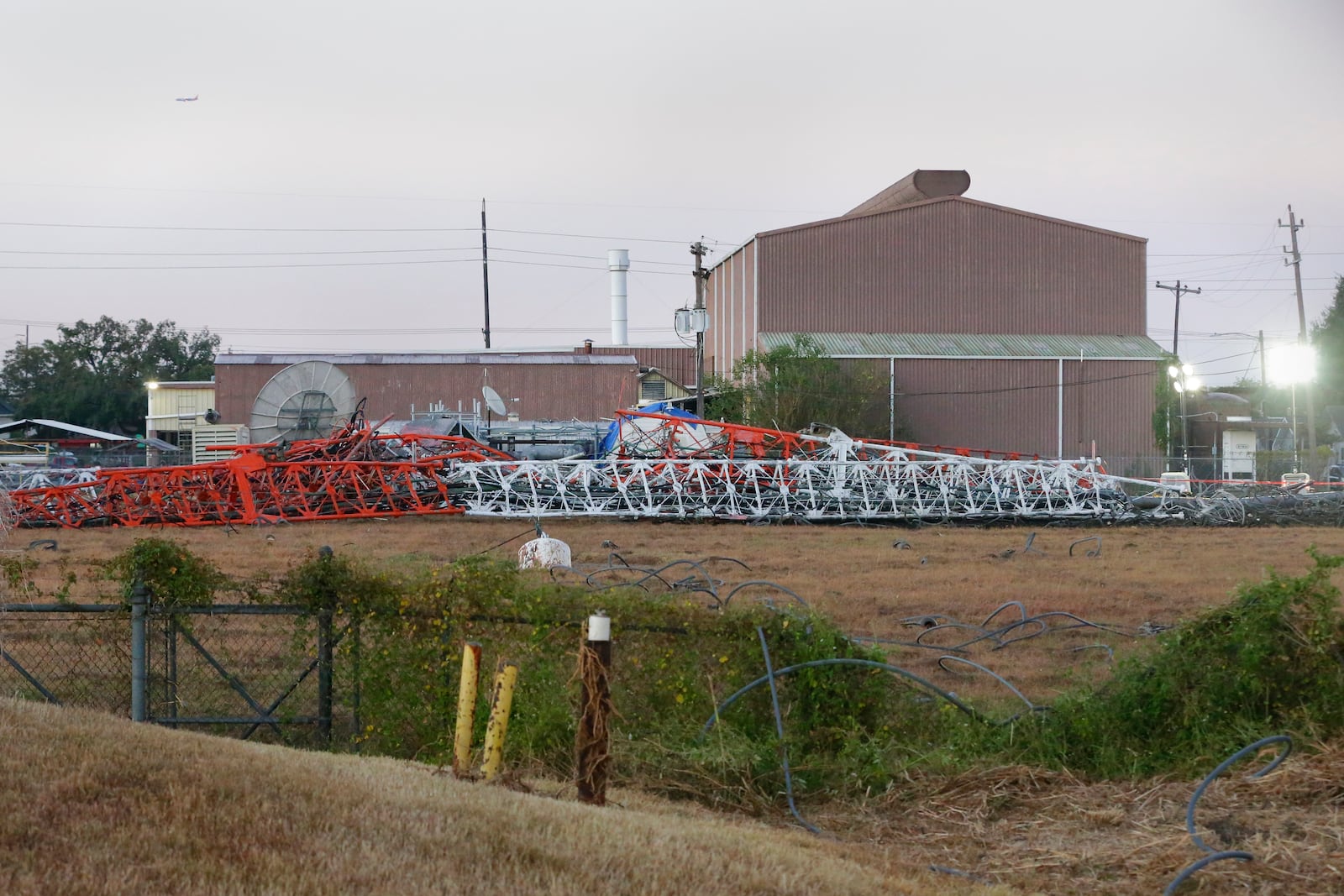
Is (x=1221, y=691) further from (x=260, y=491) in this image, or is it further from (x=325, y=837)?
(x=260, y=491)

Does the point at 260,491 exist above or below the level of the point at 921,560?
above

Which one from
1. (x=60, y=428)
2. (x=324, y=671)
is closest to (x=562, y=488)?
(x=324, y=671)

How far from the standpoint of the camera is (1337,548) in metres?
21.7

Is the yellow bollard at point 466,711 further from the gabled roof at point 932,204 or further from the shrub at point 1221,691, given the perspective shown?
the gabled roof at point 932,204

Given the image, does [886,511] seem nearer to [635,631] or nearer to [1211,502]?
[1211,502]

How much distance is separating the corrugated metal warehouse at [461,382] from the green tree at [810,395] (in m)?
9.17

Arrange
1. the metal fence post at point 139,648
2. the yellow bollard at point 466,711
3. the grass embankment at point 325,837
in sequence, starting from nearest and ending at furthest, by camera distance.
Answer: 1. the grass embankment at point 325,837
2. the yellow bollard at point 466,711
3. the metal fence post at point 139,648

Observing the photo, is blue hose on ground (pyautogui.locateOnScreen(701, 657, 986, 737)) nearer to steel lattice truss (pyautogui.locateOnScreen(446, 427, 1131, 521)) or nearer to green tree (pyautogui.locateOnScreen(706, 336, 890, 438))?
steel lattice truss (pyautogui.locateOnScreen(446, 427, 1131, 521))

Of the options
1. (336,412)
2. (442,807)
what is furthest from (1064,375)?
(442,807)

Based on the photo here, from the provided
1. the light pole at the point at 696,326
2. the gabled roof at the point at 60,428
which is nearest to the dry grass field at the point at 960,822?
the light pole at the point at 696,326

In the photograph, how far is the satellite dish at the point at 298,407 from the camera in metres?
29.9

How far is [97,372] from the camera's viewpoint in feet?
252

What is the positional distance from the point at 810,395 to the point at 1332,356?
169ft

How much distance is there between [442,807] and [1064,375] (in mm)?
41690
